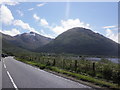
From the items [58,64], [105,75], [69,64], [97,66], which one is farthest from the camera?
[58,64]

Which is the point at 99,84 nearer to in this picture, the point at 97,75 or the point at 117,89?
the point at 117,89

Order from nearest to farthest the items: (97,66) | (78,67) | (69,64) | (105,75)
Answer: (105,75)
(97,66)
(78,67)
(69,64)

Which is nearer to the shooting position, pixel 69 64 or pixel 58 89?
pixel 58 89

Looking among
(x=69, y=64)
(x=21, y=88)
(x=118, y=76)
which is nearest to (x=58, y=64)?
(x=69, y=64)

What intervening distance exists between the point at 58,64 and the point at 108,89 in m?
18.7

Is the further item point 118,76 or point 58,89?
point 118,76

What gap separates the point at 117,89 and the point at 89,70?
29.9 feet

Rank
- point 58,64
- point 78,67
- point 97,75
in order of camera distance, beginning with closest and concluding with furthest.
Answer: point 97,75, point 78,67, point 58,64

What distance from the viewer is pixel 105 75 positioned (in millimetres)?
16609

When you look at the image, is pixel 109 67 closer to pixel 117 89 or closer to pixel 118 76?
pixel 118 76

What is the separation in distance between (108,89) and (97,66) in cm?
801

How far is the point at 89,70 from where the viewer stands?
2042cm

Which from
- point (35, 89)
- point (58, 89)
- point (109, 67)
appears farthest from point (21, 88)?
point (109, 67)

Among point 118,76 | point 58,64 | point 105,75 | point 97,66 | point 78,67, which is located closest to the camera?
point 118,76
